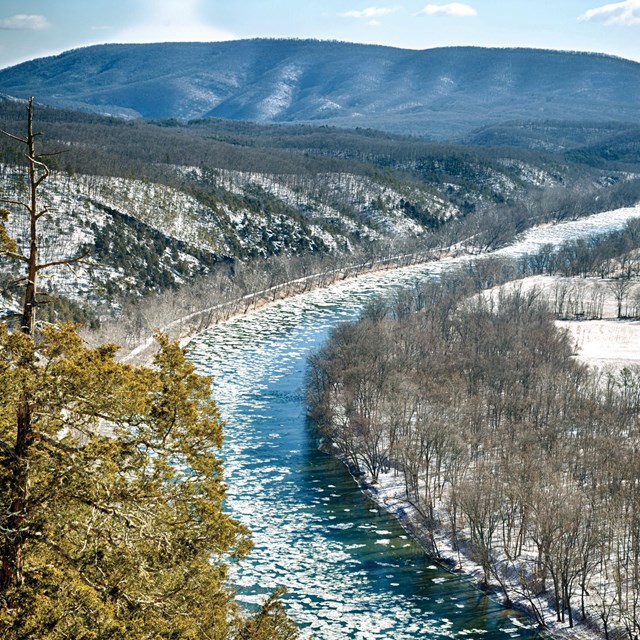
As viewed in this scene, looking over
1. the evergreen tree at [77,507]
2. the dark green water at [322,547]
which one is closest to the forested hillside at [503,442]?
the dark green water at [322,547]

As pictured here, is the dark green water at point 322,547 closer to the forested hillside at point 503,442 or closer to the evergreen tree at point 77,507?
the forested hillside at point 503,442

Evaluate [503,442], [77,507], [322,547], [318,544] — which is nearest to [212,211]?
[503,442]

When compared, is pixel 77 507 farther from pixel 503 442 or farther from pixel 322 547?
pixel 503 442

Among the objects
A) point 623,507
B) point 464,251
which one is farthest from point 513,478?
point 464,251

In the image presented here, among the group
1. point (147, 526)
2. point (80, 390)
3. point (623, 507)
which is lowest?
point (623, 507)

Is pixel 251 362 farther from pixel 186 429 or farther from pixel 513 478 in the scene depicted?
pixel 186 429
